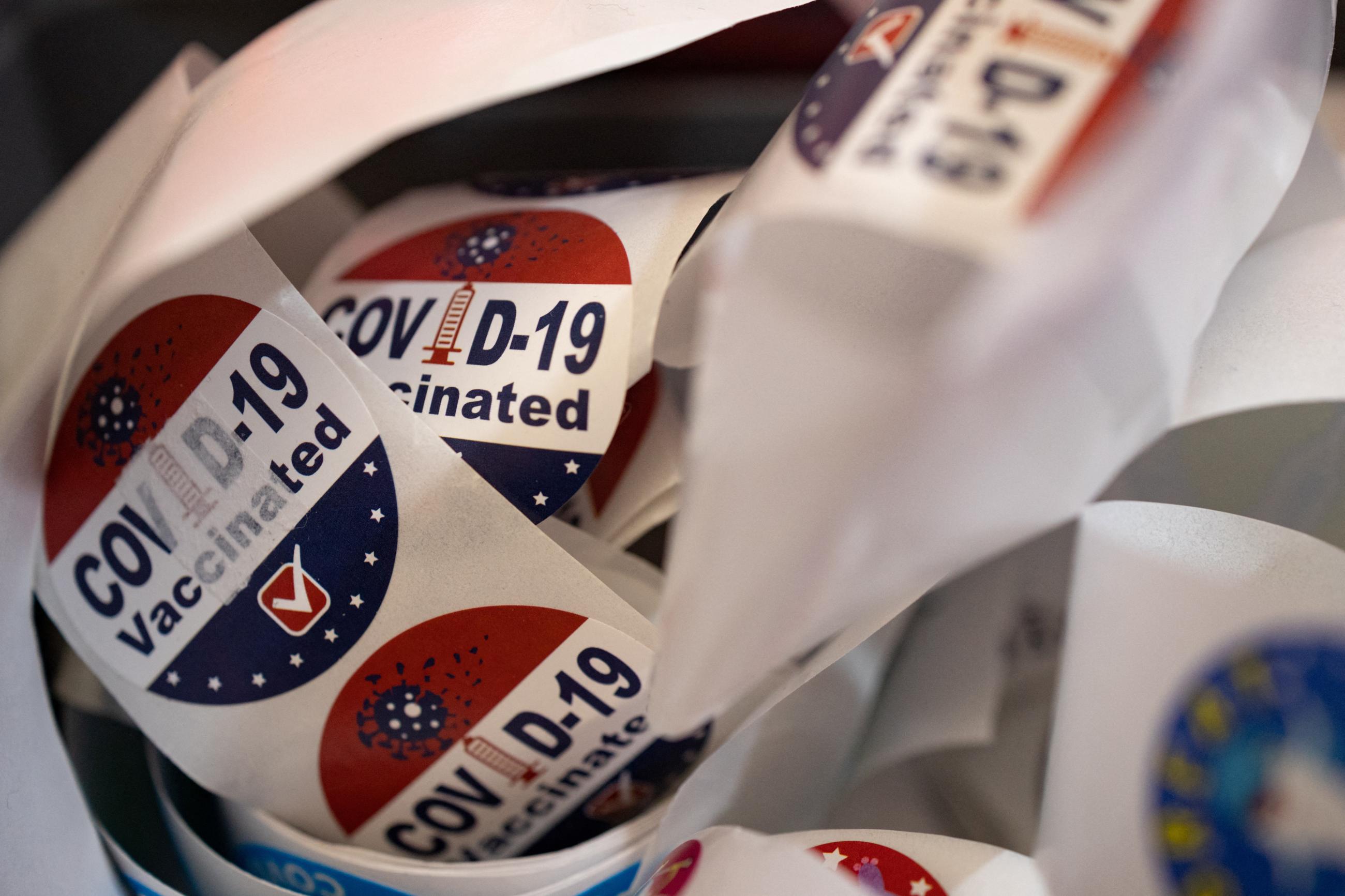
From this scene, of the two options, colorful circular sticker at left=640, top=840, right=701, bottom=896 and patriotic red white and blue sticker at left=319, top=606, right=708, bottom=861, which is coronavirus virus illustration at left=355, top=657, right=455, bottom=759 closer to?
patriotic red white and blue sticker at left=319, top=606, right=708, bottom=861

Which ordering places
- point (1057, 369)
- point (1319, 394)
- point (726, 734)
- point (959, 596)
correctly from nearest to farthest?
point (1057, 369), point (1319, 394), point (726, 734), point (959, 596)

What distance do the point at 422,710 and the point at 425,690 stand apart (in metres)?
0.01

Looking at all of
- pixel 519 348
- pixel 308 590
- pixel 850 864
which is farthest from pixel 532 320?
pixel 850 864

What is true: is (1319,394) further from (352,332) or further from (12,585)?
(12,585)

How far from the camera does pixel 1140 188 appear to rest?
268 millimetres

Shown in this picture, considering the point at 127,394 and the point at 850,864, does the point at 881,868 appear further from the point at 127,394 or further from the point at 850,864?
the point at 127,394

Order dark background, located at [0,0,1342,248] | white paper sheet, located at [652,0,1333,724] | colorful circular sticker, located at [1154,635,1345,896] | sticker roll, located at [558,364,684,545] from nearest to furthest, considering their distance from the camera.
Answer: white paper sheet, located at [652,0,1333,724]
colorful circular sticker, located at [1154,635,1345,896]
sticker roll, located at [558,364,684,545]
dark background, located at [0,0,1342,248]

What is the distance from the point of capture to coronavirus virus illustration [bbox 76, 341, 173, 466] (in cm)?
43

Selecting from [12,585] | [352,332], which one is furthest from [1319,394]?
[12,585]

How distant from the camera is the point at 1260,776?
38 centimetres

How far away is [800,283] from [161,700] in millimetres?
344

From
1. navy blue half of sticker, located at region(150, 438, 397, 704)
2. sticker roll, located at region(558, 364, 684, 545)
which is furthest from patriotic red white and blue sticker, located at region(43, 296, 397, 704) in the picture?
sticker roll, located at region(558, 364, 684, 545)

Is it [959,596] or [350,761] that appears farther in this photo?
[959,596]

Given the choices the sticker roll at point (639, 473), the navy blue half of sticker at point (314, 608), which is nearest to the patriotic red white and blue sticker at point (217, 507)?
the navy blue half of sticker at point (314, 608)
